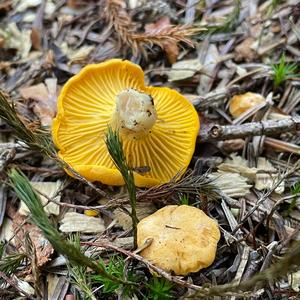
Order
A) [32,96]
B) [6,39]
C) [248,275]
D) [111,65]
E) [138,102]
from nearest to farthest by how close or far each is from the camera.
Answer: [248,275], [138,102], [111,65], [32,96], [6,39]

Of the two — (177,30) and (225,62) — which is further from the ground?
(177,30)

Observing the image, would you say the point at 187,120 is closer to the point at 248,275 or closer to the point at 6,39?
the point at 248,275

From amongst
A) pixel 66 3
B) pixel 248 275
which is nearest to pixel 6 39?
pixel 66 3

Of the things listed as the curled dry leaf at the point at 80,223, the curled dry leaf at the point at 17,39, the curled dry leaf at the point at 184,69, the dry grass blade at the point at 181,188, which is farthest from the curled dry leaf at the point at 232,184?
the curled dry leaf at the point at 17,39

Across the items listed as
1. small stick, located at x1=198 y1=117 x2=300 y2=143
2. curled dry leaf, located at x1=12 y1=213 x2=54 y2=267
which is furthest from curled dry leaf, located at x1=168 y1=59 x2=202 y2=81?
curled dry leaf, located at x1=12 y1=213 x2=54 y2=267

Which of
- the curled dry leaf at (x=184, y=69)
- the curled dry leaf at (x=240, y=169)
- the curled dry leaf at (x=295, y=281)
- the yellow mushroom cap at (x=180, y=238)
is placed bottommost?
the curled dry leaf at (x=295, y=281)

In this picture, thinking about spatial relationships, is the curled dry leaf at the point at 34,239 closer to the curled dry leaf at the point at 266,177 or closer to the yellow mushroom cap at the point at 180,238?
the yellow mushroom cap at the point at 180,238

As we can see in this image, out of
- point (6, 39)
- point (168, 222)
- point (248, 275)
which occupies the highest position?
point (6, 39)
